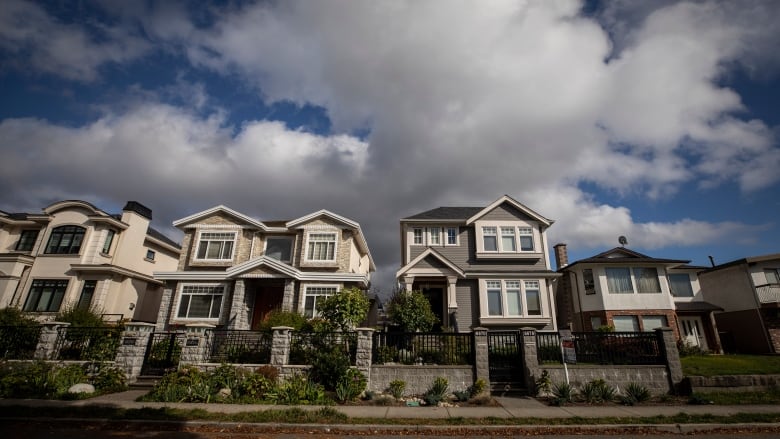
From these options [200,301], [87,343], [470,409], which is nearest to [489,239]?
[470,409]

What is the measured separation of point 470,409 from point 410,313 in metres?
6.05

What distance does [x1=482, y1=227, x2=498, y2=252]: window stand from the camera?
22797 mm

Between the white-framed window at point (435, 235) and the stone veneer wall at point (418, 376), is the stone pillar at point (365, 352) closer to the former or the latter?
the stone veneer wall at point (418, 376)

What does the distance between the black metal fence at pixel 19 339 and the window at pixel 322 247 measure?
1240 centimetres

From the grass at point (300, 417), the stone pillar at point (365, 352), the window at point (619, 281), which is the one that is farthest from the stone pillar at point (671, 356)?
the stone pillar at point (365, 352)

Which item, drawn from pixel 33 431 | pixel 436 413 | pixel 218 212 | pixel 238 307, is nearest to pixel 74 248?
pixel 218 212

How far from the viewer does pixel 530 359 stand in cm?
1295

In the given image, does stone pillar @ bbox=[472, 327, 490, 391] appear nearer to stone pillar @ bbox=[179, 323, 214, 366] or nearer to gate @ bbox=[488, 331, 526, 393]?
gate @ bbox=[488, 331, 526, 393]

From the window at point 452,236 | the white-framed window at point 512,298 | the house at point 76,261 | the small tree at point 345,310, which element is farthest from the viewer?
the window at point 452,236

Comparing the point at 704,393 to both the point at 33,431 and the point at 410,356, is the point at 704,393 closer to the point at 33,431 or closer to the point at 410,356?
the point at 410,356

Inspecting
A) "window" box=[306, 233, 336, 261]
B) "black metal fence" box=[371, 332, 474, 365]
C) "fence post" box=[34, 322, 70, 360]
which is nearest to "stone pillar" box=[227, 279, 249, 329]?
"window" box=[306, 233, 336, 261]

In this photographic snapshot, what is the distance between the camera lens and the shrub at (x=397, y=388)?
11.9 meters

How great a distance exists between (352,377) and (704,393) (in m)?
12.2

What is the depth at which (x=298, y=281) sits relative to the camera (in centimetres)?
2030
